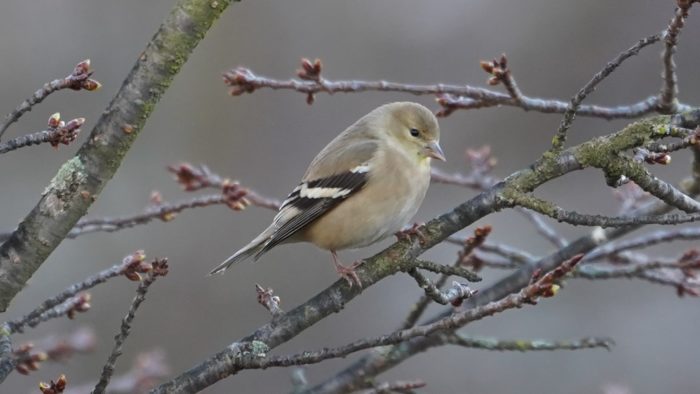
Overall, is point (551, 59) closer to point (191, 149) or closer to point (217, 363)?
point (191, 149)

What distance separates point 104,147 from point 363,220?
1.81 metres

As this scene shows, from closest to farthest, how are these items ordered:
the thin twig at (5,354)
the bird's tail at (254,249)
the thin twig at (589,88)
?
the thin twig at (5,354) < the thin twig at (589,88) < the bird's tail at (254,249)

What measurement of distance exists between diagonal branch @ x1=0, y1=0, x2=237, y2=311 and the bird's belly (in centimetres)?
176

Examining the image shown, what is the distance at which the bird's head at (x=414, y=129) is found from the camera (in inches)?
196

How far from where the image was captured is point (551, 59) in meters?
11.2

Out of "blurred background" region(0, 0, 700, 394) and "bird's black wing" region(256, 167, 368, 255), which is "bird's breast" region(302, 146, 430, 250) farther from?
"blurred background" region(0, 0, 700, 394)

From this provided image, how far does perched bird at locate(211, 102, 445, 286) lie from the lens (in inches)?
179

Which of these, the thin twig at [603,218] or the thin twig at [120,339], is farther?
→ the thin twig at [603,218]

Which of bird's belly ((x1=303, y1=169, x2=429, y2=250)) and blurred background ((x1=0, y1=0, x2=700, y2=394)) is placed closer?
bird's belly ((x1=303, y1=169, x2=429, y2=250))

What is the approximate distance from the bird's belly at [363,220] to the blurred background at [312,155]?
12.1 feet

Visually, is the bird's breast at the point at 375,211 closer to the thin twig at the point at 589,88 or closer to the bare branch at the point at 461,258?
the bare branch at the point at 461,258

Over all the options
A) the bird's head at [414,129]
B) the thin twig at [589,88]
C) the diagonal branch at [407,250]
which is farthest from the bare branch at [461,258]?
the bird's head at [414,129]

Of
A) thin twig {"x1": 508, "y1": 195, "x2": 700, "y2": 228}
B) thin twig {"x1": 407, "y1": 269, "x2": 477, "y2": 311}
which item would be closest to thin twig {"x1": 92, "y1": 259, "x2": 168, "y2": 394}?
thin twig {"x1": 407, "y1": 269, "x2": 477, "y2": 311}

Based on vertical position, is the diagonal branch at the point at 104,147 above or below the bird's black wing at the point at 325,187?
below
